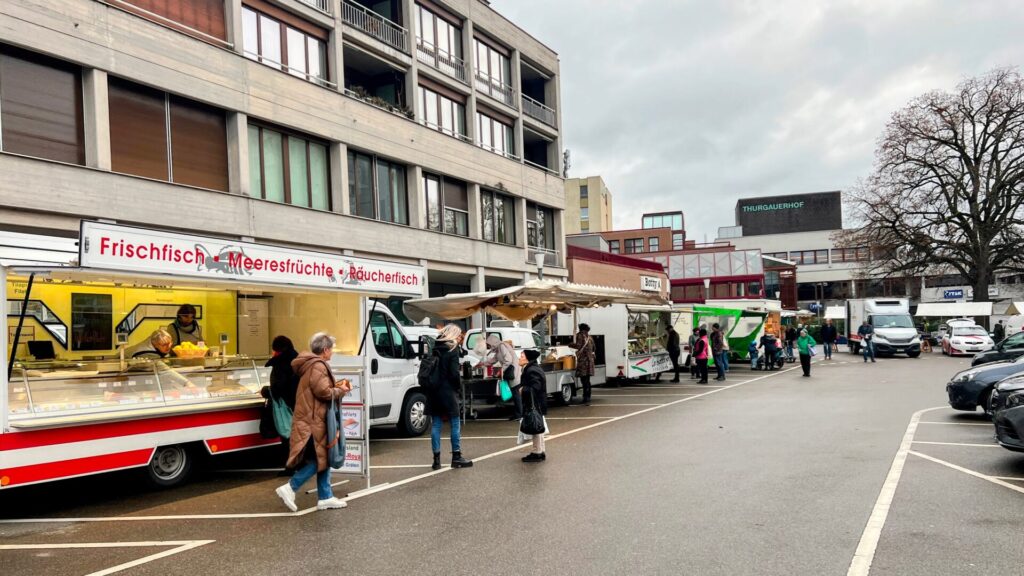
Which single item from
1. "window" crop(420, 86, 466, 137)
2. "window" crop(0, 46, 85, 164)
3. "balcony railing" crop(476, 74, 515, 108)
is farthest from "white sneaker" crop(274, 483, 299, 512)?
"balcony railing" crop(476, 74, 515, 108)

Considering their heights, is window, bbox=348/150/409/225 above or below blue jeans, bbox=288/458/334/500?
above

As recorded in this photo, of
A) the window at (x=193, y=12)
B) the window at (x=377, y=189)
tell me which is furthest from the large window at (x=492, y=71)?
the window at (x=193, y=12)

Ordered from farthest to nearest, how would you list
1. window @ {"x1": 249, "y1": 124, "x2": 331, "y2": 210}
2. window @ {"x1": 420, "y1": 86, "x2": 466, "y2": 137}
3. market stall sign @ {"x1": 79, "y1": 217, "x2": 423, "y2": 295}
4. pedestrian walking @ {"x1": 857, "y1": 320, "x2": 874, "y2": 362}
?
pedestrian walking @ {"x1": 857, "y1": 320, "x2": 874, "y2": 362}
window @ {"x1": 420, "y1": 86, "x2": 466, "y2": 137}
window @ {"x1": 249, "y1": 124, "x2": 331, "y2": 210}
market stall sign @ {"x1": 79, "y1": 217, "x2": 423, "y2": 295}

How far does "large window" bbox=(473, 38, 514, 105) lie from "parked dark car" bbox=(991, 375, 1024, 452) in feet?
82.7

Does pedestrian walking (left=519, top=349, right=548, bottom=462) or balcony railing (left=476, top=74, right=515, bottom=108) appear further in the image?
balcony railing (left=476, top=74, right=515, bottom=108)

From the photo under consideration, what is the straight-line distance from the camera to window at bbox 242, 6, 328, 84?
2083cm

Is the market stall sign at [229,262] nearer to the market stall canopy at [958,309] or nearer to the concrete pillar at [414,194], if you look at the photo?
the concrete pillar at [414,194]

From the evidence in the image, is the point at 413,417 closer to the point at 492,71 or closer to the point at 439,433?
the point at 439,433

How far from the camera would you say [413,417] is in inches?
481

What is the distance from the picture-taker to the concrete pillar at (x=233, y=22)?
19.8 m

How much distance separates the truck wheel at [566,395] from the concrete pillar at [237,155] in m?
9.81

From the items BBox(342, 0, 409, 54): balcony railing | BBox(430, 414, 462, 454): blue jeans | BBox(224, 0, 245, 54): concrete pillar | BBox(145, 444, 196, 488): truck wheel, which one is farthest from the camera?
BBox(342, 0, 409, 54): balcony railing

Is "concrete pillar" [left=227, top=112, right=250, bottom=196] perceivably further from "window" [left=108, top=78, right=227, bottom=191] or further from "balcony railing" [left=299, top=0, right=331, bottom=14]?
"balcony railing" [left=299, top=0, right=331, bottom=14]

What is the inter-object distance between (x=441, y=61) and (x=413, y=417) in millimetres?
19867
